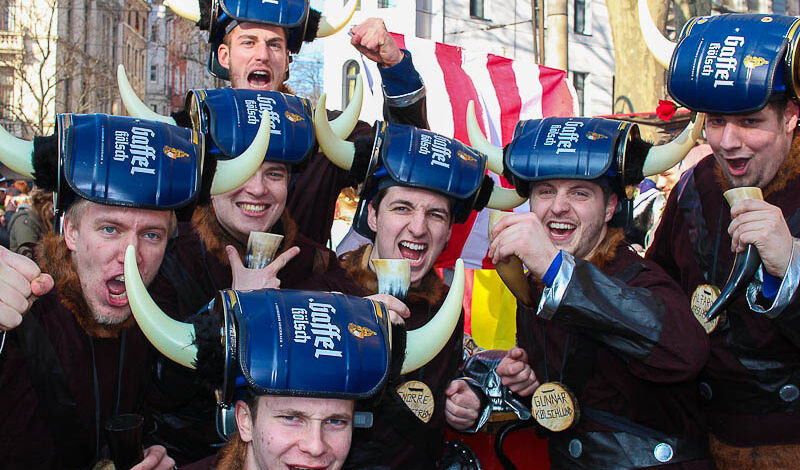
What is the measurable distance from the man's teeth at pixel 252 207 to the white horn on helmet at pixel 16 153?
3.86 feet

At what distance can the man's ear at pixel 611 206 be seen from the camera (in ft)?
12.6

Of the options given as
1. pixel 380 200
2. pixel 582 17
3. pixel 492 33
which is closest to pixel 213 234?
pixel 380 200

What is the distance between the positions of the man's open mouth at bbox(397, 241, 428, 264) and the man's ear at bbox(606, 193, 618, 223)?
84 centimetres

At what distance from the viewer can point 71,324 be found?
321cm

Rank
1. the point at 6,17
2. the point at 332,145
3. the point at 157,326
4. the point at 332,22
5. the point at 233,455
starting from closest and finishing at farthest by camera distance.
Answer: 1. the point at 157,326
2. the point at 233,455
3. the point at 332,145
4. the point at 332,22
5. the point at 6,17

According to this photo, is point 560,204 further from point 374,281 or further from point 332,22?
point 332,22

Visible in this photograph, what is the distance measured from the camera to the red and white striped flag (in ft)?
27.3

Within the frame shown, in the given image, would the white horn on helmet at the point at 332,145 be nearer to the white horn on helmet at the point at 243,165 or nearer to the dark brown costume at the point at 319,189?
the white horn on helmet at the point at 243,165

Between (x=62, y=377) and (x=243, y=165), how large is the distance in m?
0.99

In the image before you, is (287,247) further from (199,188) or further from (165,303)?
(199,188)

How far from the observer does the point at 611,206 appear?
385 centimetres

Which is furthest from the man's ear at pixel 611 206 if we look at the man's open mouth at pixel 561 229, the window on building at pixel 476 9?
the window on building at pixel 476 9

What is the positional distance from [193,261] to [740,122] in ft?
8.09

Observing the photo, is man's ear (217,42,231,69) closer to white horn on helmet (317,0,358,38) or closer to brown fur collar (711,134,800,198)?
white horn on helmet (317,0,358,38)
